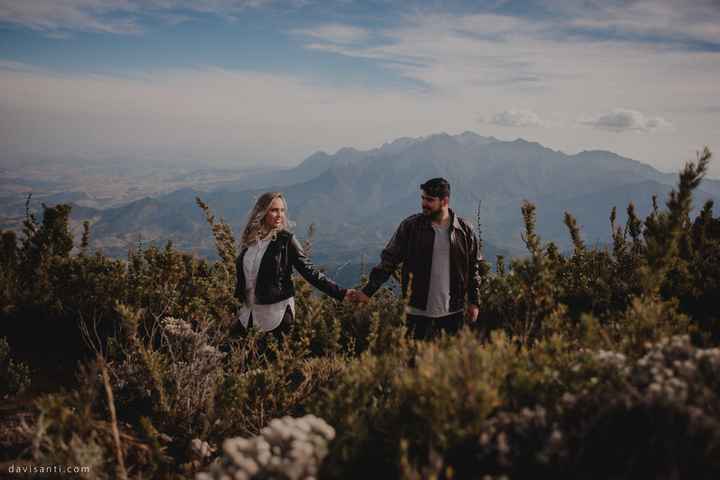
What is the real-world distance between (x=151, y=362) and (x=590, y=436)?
3384 millimetres

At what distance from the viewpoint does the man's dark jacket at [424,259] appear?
477cm

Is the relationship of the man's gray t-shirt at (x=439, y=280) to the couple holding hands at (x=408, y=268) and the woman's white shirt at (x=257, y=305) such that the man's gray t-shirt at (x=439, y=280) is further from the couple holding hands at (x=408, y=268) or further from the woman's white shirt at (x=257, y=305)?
the woman's white shirt at (x=257, y=305)

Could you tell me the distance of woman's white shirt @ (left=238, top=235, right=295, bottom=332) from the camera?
4.68 metres

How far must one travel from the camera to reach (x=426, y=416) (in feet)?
7.99

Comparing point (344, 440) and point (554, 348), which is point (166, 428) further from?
point (554, 348)

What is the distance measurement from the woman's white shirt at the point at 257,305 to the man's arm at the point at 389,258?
1.00 metres

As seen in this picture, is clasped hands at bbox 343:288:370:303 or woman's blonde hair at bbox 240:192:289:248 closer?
clasped hands at bbox 343:288:370:303

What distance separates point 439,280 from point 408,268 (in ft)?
1.28

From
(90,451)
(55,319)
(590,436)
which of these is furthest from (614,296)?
(55,319)

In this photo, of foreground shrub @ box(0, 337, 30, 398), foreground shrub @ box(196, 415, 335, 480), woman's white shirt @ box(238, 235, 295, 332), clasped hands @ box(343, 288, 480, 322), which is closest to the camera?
foreground shrub @ box(196, 415, 335, 480)

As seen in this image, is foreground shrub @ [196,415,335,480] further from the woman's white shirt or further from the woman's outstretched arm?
the woman's outstretched arm

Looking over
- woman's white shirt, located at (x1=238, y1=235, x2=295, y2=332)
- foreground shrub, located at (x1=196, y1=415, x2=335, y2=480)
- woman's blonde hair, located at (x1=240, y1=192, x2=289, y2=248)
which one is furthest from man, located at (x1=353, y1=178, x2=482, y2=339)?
foreground shrub, located at (x1=196, y1=415, x2=335, y2=480)

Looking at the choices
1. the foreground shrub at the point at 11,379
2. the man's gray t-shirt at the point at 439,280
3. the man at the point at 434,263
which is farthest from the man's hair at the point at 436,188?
the foreground shrub at the point at 11,379

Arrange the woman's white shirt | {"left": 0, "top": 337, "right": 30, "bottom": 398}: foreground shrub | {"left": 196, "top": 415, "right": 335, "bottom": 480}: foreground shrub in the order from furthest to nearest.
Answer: the woman's white shirt, {"left": 0, "top": 337, "right": 30, "bottom": 398}: foreground shrub, {"left": 196, "top": 415, "right": 335, "bottom": 480}: foreground shrub
